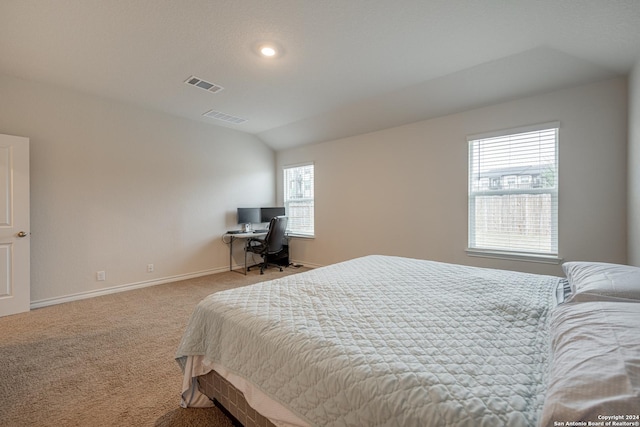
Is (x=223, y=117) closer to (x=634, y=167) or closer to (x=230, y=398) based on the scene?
(x=230, y=398)

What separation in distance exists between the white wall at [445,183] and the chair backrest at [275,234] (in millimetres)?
630

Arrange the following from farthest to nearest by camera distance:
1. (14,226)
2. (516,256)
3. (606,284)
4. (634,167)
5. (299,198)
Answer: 1. (299,198)
2. (516,256)
3. (14,226)
4. (634,167)
5. (606,284)

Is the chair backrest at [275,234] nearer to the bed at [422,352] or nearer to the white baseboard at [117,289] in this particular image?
the white baseboard at [117,289]

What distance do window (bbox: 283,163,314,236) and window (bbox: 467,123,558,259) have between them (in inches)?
113

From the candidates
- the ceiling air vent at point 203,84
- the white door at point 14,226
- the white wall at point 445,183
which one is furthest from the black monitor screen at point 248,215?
the white door at point 14,226

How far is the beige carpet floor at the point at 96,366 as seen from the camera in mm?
1573

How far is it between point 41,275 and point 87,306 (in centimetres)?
66

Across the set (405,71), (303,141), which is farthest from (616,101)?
(303,141)

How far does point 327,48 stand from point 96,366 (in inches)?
127

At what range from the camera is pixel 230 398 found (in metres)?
1.35

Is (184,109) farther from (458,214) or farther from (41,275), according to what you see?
(458,214)

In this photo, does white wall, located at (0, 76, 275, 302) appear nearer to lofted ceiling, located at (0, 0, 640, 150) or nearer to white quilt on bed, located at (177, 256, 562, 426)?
lofted ceiling, located at (0, 0, 640, 150)

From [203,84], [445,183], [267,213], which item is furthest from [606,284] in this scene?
[267,213]

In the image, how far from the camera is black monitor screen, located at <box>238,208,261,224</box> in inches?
202
